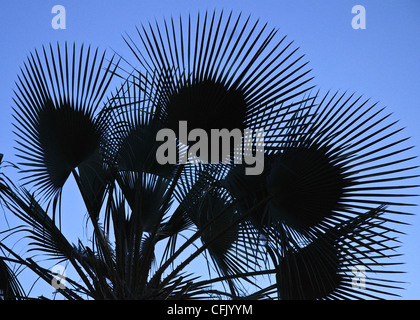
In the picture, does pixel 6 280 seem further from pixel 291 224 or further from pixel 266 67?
pixel 266 67

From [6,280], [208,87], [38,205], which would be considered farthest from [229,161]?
[6,280]

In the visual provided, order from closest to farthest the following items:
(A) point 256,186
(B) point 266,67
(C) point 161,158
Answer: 1. (B) point 266,67
2. (A) point 256,186
3. (C) point 161,158

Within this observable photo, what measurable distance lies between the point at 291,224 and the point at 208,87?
984mm

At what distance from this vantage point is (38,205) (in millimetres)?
3949

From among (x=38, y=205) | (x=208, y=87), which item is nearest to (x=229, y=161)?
(x=208, y=87)
